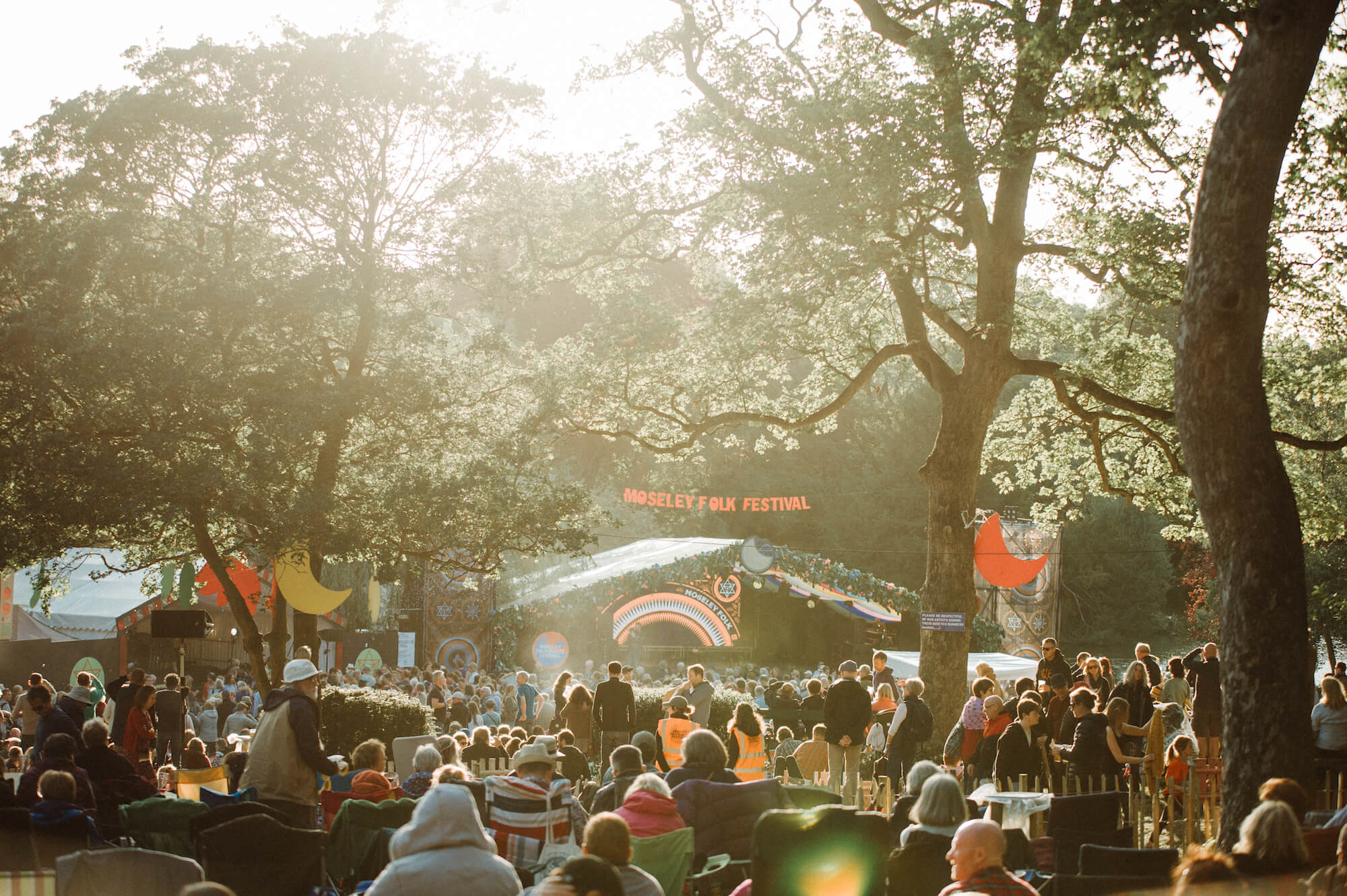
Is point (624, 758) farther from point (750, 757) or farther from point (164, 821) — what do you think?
point (750, 757)

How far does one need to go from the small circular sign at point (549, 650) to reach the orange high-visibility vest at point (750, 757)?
619 inches

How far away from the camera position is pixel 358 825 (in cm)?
669

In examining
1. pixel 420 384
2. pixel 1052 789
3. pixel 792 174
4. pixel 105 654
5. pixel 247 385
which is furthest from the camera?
pixel 105 654

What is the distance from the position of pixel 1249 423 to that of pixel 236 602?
11735 millimetres

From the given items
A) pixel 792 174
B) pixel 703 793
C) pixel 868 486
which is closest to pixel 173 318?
pixel 792 174

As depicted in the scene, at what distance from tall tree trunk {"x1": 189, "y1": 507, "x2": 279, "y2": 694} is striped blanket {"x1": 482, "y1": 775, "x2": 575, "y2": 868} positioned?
27.8ft

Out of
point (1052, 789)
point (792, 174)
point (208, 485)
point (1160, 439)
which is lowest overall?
point (1052, 789)

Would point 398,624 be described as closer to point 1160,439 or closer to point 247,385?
point 247,385

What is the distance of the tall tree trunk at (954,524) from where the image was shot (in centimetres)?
1434

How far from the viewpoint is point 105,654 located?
23.6 m

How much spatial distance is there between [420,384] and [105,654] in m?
13.2

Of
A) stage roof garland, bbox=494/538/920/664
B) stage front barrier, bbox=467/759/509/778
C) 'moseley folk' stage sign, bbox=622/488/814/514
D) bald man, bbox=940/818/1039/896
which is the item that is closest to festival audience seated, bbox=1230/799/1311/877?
bald man, bbox=940/818/1039/896

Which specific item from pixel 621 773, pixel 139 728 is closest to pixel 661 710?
pixel 139 728

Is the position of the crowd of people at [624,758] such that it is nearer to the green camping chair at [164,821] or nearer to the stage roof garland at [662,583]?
the green camping chair at [164,821]
